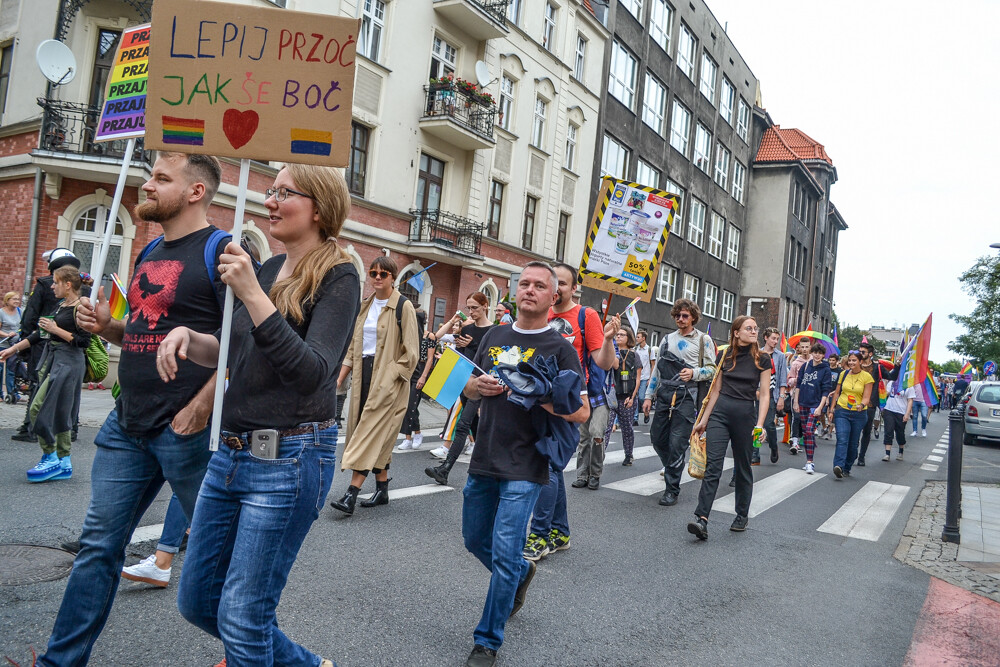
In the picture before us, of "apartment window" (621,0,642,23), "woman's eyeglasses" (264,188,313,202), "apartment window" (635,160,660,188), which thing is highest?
"apartment window" (621,0,642,23)

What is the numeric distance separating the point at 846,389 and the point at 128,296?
10.6 metres

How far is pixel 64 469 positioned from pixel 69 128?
35.4ft

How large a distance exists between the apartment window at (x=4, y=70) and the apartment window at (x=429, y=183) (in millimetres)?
9343

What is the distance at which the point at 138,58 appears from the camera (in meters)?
4.43

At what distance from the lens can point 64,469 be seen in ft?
20.0

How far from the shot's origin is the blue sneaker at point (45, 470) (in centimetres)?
594

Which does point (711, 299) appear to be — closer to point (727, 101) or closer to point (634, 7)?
point (727, 101)

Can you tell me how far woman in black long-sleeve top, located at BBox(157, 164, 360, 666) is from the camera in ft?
7.25

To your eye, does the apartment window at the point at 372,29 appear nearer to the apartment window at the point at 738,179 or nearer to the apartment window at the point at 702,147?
the apartment window at the point at 702,147

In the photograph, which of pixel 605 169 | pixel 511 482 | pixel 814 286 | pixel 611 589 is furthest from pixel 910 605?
pixel 814 286

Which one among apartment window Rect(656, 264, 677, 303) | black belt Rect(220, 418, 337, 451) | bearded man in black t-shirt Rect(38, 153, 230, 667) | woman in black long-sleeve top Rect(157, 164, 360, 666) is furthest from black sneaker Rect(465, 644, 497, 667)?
apartment window Rect(656, 264, 677, 303)

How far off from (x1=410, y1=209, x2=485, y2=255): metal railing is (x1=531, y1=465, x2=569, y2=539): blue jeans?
15154 mm

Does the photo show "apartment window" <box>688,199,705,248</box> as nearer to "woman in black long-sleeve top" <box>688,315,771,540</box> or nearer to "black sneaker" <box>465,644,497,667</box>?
"woman in black long-sleeve top" <box>688,315,771,540</box>

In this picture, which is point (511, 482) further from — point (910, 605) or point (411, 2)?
point (411, 2)
